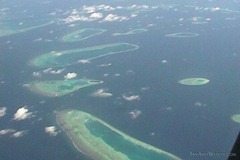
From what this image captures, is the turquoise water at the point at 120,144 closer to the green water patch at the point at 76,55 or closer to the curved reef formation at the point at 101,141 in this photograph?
the curved reef formation at the point at 101,141

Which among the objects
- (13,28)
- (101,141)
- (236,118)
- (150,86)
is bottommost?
(13,28)

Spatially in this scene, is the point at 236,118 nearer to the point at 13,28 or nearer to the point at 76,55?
the point at 76,55

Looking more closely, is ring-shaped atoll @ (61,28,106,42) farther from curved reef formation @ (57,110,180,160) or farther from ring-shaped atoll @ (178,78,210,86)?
curved reef formation @ (57,110,180,160)

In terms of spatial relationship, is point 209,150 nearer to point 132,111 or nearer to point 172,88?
point 132,111

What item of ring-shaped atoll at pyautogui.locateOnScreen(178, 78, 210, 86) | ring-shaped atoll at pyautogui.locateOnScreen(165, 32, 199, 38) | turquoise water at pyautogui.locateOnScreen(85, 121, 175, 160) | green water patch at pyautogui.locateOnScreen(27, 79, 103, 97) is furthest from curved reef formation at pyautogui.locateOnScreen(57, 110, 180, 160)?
ring-shaped atoll at pyautogui.locateOnScreen(165, 32, 199, 38)

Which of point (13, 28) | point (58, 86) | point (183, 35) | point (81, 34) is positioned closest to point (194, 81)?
point (58, 86)

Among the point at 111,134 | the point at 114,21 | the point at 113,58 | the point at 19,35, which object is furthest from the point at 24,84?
the point at 114,21
